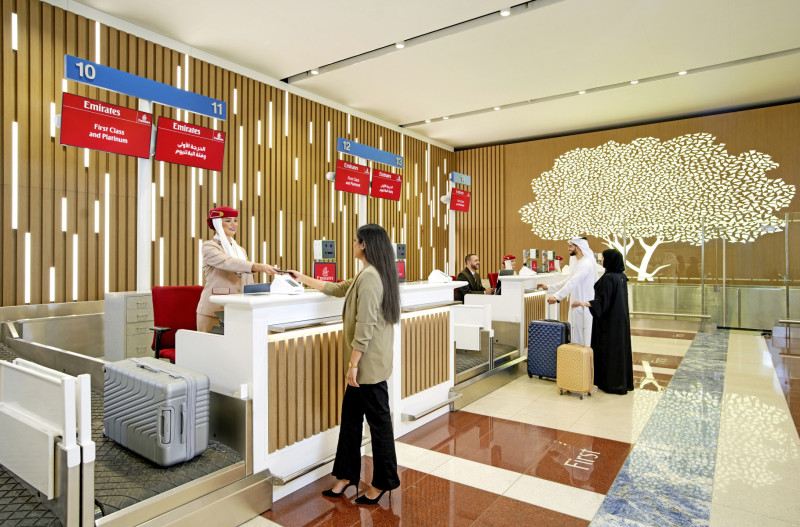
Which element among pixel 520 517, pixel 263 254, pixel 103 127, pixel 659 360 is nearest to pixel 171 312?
pixel 103 127

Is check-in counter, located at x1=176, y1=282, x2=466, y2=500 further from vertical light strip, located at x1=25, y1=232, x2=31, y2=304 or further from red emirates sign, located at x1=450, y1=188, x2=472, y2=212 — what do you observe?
red emirates sign, located at x1=450, y1=188, x2=472, y2=212

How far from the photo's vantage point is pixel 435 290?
410 centimetres

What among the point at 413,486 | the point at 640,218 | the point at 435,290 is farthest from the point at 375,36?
the point at 640,218

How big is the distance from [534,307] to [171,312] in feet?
13.9

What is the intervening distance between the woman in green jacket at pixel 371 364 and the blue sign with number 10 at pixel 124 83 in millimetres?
2445

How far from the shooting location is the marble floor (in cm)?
248

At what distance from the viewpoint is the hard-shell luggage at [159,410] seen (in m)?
2.28

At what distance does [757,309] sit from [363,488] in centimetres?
895

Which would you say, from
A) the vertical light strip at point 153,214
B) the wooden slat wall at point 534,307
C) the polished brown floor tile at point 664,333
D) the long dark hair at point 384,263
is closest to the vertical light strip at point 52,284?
the vertical light strip at point 153,214

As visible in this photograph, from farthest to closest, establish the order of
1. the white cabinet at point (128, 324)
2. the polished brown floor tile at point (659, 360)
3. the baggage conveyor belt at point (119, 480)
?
the polished brown floor tile at point (659, 360), the white cabinet at point (128, 324), the baggage conveyor belt at point (119, 480)

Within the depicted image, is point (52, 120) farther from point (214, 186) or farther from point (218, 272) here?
point (218, 272)

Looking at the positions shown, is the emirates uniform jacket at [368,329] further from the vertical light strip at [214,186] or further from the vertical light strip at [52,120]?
the vertical light strip at [214,186]

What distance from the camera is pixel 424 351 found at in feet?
12.9

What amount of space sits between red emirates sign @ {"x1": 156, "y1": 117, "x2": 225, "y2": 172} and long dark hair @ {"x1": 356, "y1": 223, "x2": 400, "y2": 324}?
3186mm
